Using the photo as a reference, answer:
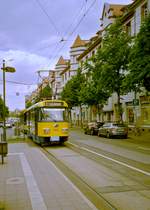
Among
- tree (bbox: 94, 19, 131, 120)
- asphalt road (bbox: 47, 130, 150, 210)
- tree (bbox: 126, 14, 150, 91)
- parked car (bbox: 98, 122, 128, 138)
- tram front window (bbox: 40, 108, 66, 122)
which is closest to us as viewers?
asphalt road (bbox: 47, 130, 150, 210)

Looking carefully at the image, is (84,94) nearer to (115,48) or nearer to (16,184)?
(115,48)

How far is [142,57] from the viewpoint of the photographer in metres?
22.7

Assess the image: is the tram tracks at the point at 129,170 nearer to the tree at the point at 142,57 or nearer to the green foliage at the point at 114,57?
the tree at the point at 142,57

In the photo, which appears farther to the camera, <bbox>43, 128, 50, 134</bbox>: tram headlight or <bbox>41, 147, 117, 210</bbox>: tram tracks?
<bbox>43, 128, 50, 134</bbox>: tram headlight

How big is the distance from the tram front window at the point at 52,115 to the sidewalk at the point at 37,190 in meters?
10.2

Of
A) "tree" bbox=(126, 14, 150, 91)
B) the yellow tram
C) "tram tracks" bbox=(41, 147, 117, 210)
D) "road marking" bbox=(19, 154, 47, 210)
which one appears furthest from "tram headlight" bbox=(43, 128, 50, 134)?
"road marking" bbox=(19, 154, 47, 210)

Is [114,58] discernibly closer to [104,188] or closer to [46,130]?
[46,130]

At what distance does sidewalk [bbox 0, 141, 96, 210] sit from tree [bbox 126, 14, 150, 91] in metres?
10.6

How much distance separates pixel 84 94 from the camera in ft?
157

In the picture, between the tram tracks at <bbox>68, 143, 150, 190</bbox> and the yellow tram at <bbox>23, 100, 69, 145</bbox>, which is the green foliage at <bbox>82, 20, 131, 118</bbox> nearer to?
the yellow tram at <bbox>23, 100, 69, 145</bbox>

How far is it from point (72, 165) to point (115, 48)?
21.2 m

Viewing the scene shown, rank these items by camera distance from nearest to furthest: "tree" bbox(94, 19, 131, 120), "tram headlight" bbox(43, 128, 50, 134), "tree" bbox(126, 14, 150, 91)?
"tree" bbox(126, 14, 150, 91) < "tram headlight" bbox(43, 128, 50, 134) < "tree" bbox(94, 19, 131, 120)

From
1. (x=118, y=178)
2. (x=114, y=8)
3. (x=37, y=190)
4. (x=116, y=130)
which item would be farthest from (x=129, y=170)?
(x=114, y=8)

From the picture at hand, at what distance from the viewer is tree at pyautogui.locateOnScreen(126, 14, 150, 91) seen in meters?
22.1
